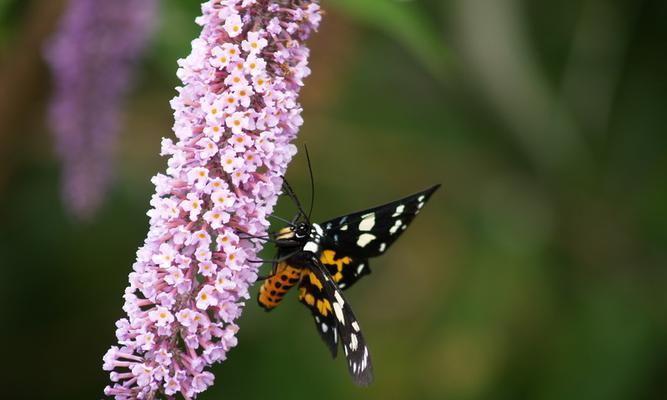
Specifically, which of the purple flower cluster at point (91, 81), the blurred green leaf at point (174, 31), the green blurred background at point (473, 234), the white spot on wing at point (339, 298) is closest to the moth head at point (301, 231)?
the white spot on wing at point (339, 298)

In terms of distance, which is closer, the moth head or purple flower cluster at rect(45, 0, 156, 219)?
the moth head

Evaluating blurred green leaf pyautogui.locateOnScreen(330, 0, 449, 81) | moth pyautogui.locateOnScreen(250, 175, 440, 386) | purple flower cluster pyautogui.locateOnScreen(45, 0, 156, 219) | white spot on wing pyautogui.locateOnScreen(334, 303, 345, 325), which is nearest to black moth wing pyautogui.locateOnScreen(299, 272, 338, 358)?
moth pyautogui.locateOnScreen(250, 175, 440, 386)

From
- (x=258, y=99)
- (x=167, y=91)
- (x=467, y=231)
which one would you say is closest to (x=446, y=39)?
(x=467, y=231)

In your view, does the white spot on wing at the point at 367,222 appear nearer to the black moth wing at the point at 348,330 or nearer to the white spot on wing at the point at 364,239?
the white spot on wing at the point at 364,239

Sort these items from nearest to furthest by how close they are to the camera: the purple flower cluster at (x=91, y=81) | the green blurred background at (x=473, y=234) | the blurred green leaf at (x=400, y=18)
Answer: the blurred green leaf at (x=400, y=18) → the purple flower cluster at (x=91, y=81) → the green blurred background at (x=473, y=234)

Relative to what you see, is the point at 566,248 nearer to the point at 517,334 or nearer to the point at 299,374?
the point at 517,334

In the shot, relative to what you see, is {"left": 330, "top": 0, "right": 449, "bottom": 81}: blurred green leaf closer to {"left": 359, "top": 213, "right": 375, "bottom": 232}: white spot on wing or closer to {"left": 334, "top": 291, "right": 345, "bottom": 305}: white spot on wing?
{"left": 359, "top": 213, "right": 375, "bottom": 232}: white spot on wing

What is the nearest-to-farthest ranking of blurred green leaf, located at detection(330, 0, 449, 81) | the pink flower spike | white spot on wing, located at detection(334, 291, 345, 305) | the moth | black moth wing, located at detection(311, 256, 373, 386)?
the pink flower spike → black moth wing, located at detection(311, 256, 373, 386) → white spot on wing, located at detection(334, 291, 345, 305) → the moth → blurred green leaf, located at detection(330, 0, 449, 81)
